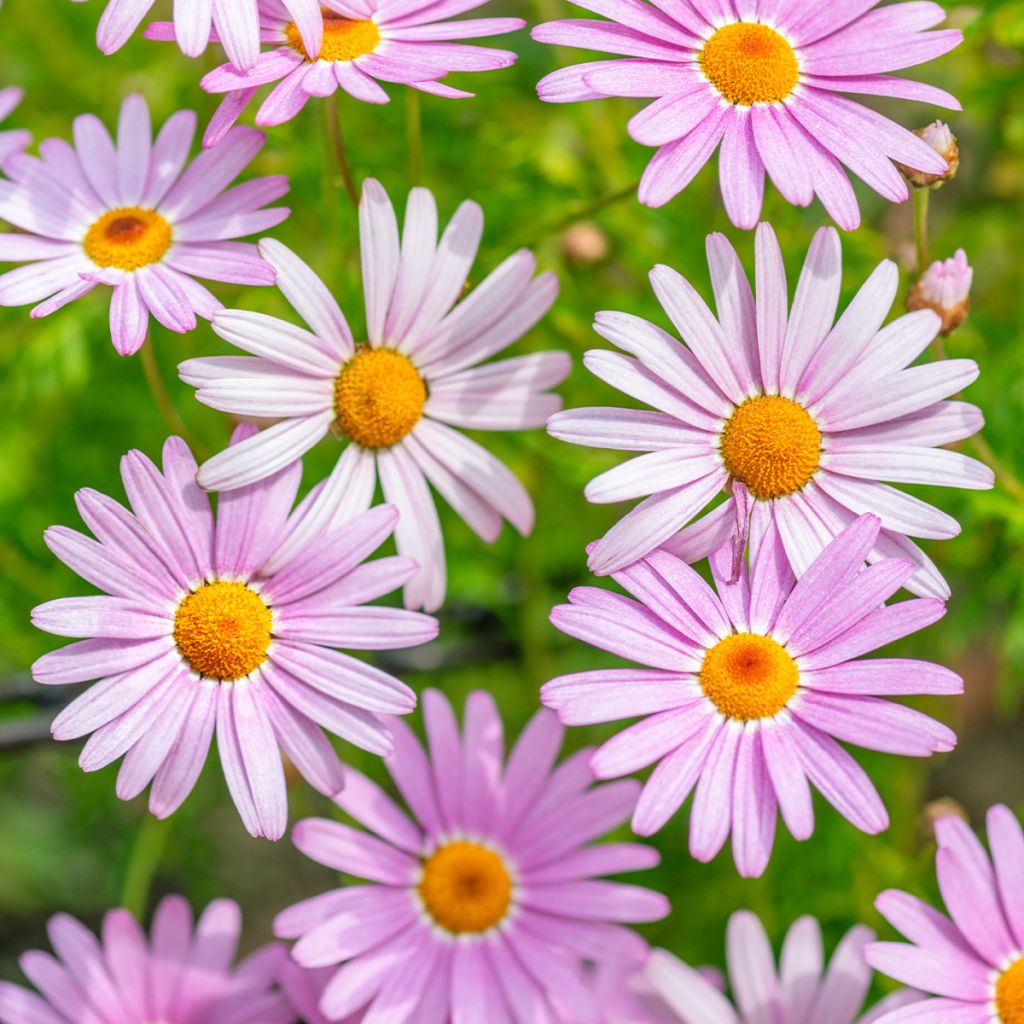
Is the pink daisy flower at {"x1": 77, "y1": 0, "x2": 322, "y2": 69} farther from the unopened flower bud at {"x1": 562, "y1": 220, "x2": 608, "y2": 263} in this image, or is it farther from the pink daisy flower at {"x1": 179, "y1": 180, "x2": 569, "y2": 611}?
the unopened flower bud at {"x1": 562, "y1": 220, "x2": 608, "y2": 263}

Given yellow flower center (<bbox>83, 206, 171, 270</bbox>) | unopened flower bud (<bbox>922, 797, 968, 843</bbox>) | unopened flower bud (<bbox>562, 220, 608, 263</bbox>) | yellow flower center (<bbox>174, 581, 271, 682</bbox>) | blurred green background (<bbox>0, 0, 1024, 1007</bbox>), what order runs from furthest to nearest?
unopened flower bud (<bbox>562, 220, 608, 263</bbox>) → blurred green background (<bbox>0, 0, 1024, 1007</bbox>) → unopened flower bud (<bbox>922, 797, 968, 843</bbox>) → yellow flower center (<bbox>83, 206, 171, 270</bbox>) → yellow flower center (<bbox>174, 581, 271, 682</bbox>)

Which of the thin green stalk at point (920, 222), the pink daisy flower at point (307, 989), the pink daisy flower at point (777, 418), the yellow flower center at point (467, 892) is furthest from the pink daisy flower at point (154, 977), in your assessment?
the thin green stalk at point (920, 222)

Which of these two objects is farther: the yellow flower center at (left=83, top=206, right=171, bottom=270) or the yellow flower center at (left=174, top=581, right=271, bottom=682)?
the yellow flower center at (left=83, top=206, right=171, bottom=270)

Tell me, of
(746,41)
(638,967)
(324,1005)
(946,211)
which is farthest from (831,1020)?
(946,211)

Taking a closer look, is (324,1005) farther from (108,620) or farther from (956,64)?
(956,64)

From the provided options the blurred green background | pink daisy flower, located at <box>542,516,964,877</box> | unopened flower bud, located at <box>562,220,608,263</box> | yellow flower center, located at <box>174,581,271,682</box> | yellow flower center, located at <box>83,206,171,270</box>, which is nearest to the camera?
pink daisy flower, located at <box>542,516,964,877</box>

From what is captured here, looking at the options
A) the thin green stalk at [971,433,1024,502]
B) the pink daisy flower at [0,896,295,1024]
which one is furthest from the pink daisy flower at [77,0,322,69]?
the pink daisy flower at [0,896,295,1024]

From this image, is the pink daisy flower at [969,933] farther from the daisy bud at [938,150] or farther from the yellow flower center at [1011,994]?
the daisy bud at [938,150]

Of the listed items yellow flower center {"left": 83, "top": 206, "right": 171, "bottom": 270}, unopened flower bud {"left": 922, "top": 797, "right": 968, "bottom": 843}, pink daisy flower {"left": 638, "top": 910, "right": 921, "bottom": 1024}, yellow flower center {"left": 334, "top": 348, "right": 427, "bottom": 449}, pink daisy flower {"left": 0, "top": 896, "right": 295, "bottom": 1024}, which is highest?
yellow flower center {"left": 83, "top": 206, "right": 171, "bottom": 270}
